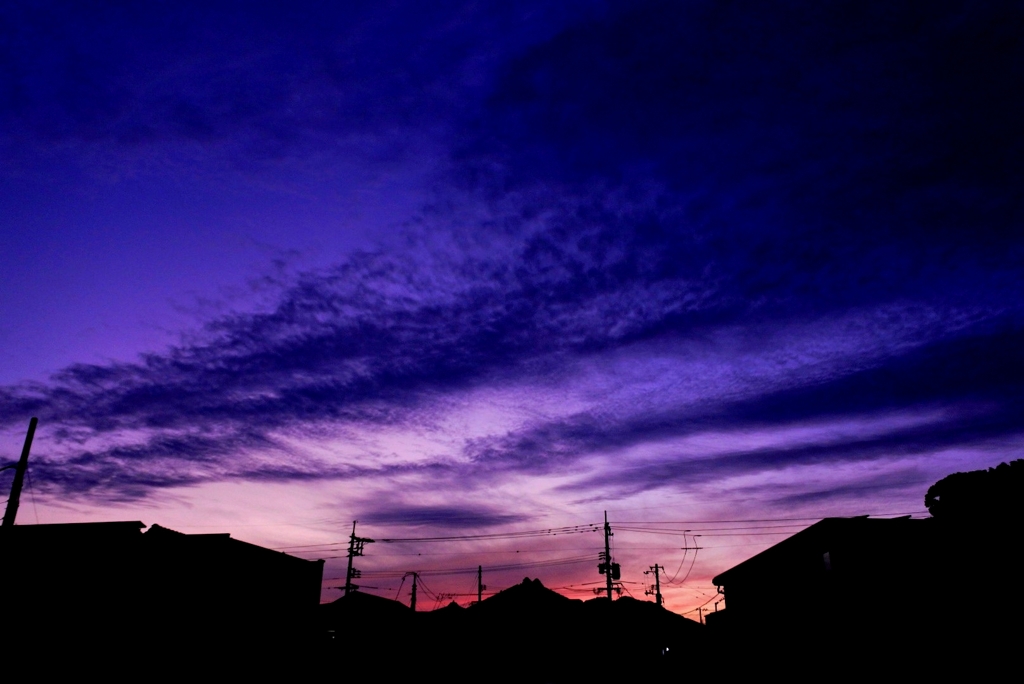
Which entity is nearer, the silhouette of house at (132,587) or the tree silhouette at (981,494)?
the tree silhouette at (981,494)

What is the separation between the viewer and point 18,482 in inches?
1011

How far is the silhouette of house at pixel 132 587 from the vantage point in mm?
25547

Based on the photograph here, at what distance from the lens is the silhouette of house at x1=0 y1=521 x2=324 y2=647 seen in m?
25.5

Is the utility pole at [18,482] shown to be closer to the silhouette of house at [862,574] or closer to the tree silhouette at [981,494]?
the silhouette of house at [862,574]

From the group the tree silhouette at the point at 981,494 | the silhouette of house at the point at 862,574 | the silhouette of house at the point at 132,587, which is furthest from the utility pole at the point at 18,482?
the tree silhouette at the point at 981,494

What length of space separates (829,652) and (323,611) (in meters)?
38.2

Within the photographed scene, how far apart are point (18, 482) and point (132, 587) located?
694cm

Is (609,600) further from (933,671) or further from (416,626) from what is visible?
(933,671)

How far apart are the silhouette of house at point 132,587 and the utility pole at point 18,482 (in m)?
0.54

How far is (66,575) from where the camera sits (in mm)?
26438

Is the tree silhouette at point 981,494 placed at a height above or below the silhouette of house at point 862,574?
above

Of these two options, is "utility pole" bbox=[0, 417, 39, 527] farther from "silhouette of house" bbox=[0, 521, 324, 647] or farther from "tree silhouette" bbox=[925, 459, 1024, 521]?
"tree silhouette" bbox=[925, 459, 1024, 521]

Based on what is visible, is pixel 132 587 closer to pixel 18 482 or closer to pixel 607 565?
pixel 18 482

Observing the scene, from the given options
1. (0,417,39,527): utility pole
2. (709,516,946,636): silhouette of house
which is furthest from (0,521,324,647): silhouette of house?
(709,516,946,636): silhouette of house
